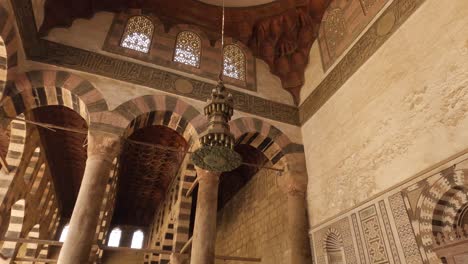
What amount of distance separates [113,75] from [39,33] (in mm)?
1416

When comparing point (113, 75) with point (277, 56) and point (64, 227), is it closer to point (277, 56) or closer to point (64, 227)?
point (277, 56)

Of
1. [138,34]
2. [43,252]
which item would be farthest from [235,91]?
[43,252]

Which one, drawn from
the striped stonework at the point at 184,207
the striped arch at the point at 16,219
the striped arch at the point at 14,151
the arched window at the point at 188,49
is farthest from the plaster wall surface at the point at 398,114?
the striped arch at the point at 16,219

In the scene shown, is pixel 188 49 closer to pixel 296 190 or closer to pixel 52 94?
pixel 52 94

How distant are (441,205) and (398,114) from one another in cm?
139

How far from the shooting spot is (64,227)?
560 inches

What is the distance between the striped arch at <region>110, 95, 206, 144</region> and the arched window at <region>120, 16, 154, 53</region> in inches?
54.5

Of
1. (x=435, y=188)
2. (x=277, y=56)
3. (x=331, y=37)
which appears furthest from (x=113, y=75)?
(x=435, y=188)

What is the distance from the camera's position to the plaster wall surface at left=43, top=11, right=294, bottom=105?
6.34 m

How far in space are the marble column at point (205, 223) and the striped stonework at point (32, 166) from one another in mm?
4697

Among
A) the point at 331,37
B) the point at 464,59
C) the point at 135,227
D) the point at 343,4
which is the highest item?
the point at 343,4

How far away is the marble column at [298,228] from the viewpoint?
5898 millimetres

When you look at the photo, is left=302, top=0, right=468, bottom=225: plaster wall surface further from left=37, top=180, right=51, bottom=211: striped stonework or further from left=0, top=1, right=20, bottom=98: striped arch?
left=37, top=180, right=51, bottom=211: striped stonework

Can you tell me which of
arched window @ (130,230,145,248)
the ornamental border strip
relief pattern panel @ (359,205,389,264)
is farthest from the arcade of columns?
arched window @ (130,230,145,248)
